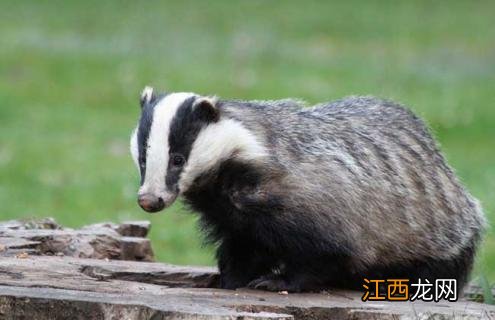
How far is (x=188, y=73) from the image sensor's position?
16.6 m

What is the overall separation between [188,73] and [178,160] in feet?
36.1

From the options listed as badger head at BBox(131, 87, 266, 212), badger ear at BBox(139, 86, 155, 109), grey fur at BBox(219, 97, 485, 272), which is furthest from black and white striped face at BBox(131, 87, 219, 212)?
grey fur at BBox(219, 97, 485, 272)

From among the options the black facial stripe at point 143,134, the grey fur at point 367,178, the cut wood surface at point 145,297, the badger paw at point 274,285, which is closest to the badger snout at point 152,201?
the black facial stripe at point 143,134

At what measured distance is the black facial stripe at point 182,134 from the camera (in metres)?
5.67

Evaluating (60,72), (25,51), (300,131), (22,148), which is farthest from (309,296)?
(25,51)

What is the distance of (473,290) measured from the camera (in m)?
6.95

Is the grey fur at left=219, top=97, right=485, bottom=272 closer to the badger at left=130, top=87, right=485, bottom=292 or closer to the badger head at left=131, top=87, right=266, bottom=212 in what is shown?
the badger at left=130, top=87, right=485, bottom=292

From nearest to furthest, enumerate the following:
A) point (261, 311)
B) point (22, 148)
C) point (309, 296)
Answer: point (261, 311) < point (309, 296) < point (22, 148)

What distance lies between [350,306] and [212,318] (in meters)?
0.80

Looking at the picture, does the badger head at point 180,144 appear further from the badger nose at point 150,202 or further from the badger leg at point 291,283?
the badger leg at point 291,283

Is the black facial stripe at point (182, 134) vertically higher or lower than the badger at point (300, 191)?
higher

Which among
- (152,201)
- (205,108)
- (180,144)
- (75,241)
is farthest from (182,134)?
(75,241)

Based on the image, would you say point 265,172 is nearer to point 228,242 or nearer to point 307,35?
point 228,242

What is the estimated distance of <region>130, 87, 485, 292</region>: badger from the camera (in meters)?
5.73
